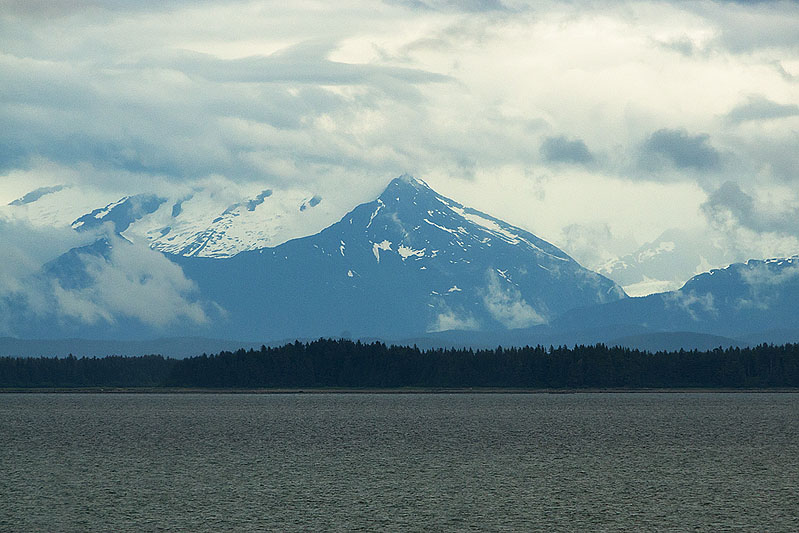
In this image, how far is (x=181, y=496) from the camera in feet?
263

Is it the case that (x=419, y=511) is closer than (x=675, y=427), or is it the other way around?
(x=419, y=511)

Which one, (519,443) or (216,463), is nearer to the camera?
(216,463)

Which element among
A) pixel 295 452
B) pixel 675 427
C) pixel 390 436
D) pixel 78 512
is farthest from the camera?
pixel 675 427

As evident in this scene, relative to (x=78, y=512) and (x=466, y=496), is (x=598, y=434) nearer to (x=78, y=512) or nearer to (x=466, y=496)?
(x=466, y=496)

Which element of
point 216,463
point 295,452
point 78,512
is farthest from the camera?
point 295,452

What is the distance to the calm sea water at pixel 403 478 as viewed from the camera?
228 ft

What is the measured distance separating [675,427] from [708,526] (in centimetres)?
9246

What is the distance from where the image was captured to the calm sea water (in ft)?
228

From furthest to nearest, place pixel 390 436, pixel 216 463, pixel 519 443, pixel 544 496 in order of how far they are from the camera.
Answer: pixel 390 436
pixel 519 443
pixel 216 463
pixel 544 496

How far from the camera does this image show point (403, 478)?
298 ft


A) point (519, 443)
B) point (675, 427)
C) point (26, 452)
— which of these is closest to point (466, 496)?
point (519, 443)

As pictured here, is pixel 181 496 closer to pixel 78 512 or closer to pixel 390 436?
pixel 78 512

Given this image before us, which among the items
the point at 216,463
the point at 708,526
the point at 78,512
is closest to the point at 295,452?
the point at 216,463

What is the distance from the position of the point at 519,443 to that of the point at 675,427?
39218 millimetres
